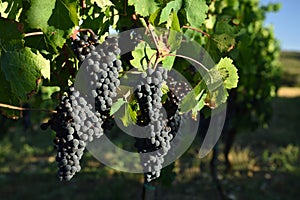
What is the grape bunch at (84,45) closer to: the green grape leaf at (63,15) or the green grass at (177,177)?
the green grape leaf at (63,15)

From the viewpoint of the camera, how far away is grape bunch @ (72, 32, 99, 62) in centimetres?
177

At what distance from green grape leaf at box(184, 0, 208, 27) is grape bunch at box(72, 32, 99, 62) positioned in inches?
16.2

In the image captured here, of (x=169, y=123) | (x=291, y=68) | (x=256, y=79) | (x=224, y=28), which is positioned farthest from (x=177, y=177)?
(x=291, y=68)

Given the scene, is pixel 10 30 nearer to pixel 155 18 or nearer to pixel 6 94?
pixel 6 94

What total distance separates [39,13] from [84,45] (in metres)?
0.22

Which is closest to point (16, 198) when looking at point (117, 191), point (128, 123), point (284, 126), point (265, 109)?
point (117, 191)

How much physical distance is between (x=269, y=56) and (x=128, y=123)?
6664 millimetres

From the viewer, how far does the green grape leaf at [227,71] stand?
1.98 metres

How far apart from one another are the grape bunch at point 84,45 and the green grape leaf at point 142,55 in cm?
19

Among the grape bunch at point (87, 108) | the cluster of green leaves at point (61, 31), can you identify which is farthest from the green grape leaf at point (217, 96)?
the grape bunch at point (87, 108)

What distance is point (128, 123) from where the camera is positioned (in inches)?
77.4

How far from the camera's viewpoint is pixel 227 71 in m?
1.99

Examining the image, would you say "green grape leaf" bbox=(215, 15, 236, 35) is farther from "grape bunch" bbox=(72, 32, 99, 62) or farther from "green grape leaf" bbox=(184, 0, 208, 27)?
"grape bunch" bbox=(72, 32, 99, 62)

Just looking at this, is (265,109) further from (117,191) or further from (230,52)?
(230,52)
